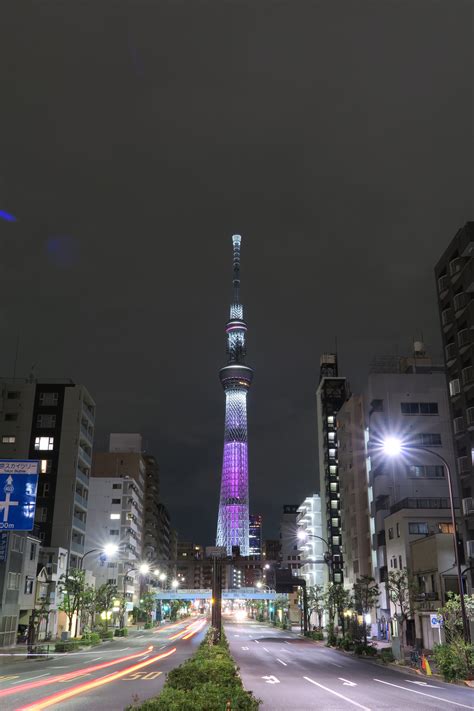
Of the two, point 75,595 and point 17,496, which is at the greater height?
point 17,496

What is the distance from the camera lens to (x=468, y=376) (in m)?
58.4

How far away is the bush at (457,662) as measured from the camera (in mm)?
32594

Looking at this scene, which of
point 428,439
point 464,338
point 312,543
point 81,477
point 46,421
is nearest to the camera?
point 464,338

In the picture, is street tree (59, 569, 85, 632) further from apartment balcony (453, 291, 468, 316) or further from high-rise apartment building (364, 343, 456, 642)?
apartment balcony (453, 291, 468, 316)

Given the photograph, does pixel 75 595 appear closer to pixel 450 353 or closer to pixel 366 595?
pixel 366 595

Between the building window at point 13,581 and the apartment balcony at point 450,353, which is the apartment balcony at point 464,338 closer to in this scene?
the apartment balcony at point 450,353

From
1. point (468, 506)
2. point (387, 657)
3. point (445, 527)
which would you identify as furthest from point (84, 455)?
point (387, 657)

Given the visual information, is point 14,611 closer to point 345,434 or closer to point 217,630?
point 217,630

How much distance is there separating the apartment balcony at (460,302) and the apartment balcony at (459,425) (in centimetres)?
1004

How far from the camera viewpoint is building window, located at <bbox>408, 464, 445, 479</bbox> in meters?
81.1

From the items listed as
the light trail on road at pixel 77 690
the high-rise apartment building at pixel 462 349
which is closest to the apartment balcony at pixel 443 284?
the high-rise apartment building at pixel 462 349

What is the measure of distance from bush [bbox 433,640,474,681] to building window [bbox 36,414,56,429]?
68.9m

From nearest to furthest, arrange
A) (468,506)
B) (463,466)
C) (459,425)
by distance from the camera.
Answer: (468,506), (463,466), (459,425)

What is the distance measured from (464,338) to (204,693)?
172ft
